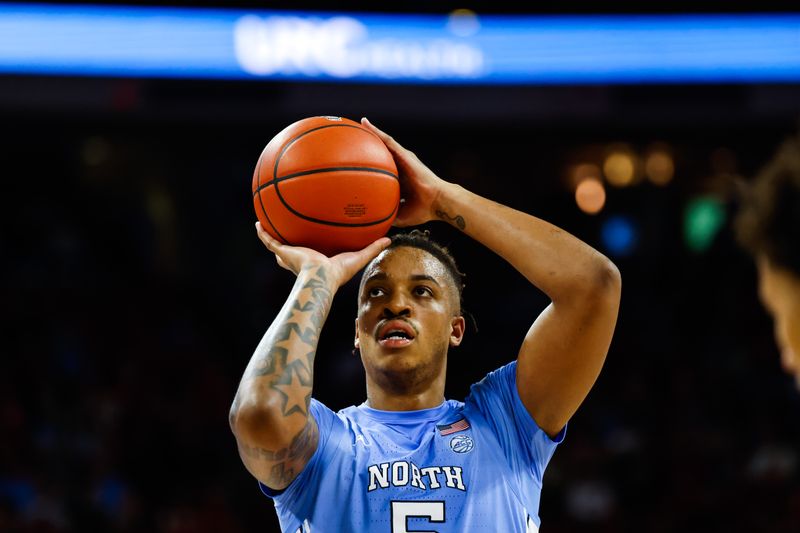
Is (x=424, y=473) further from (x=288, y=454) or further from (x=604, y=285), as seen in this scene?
(x=604, y=285)

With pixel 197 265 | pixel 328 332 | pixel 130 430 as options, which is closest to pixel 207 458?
pixel 130 430

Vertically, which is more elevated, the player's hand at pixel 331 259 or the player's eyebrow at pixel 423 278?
the player's hand at pixel 331 259

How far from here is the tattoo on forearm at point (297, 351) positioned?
8.64ft

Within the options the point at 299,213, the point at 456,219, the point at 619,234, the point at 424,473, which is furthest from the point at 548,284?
the point at 619,234

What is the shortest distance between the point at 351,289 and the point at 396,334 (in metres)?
6.60

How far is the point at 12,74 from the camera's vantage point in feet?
25.6

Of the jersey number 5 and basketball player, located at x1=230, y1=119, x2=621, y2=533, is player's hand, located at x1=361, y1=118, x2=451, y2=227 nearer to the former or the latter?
basketball player, located at x1=230, y1=119, x2=621, y2=533

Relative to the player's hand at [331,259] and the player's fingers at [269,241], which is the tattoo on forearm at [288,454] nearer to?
the player's hand at [331,259]

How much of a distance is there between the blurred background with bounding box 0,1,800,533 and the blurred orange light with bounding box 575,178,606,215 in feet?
6.36

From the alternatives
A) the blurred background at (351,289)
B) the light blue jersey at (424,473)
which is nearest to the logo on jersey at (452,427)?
the light blue jersey at (424,473)

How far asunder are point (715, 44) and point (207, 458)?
5.61 meters

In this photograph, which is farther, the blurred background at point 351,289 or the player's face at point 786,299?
the blurred background at point 351,289

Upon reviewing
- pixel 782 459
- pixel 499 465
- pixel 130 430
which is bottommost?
pixel 782 459

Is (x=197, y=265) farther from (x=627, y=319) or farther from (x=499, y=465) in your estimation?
(x=499, y=465)
